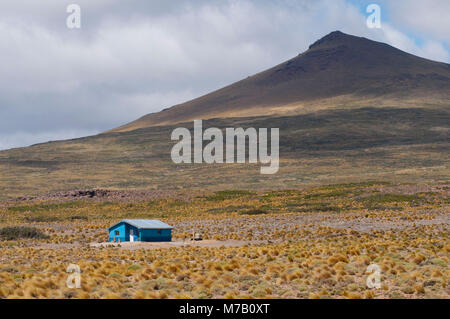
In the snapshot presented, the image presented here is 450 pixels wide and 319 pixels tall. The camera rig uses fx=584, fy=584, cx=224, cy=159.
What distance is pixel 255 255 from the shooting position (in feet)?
85.8

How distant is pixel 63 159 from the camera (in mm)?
136500

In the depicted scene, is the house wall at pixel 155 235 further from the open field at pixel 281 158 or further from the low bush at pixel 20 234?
the open field at pixel 281 158

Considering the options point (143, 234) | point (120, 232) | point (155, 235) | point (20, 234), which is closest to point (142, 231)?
point (143, 234)

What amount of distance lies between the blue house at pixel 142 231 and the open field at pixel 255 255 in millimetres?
2064

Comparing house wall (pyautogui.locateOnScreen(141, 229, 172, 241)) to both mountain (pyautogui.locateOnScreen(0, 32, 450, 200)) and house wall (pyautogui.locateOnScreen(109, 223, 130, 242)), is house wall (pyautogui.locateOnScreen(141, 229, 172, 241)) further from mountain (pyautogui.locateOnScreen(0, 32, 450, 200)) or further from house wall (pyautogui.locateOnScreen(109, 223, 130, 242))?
mountain (pyautogui.locateOnScreen(0, 32, 450, 200))

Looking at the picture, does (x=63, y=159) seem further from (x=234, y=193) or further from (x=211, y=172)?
(x=234, y=193)

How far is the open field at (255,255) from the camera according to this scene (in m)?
17.8

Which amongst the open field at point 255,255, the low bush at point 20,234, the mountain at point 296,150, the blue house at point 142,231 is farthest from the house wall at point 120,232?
the mountain at point 296,150

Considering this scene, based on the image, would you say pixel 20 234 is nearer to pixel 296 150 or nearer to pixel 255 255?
pixel 255 255

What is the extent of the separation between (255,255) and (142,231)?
38.3ft

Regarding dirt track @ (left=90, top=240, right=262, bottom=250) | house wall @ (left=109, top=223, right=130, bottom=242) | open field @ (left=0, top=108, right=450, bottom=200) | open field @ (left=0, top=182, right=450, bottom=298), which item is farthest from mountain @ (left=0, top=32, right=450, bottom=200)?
dirt track @ (left=90, top=240, right=262, bottom=250)

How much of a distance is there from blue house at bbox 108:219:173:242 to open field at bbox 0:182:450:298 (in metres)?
2.06

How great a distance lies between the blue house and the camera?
3600 centimetres
